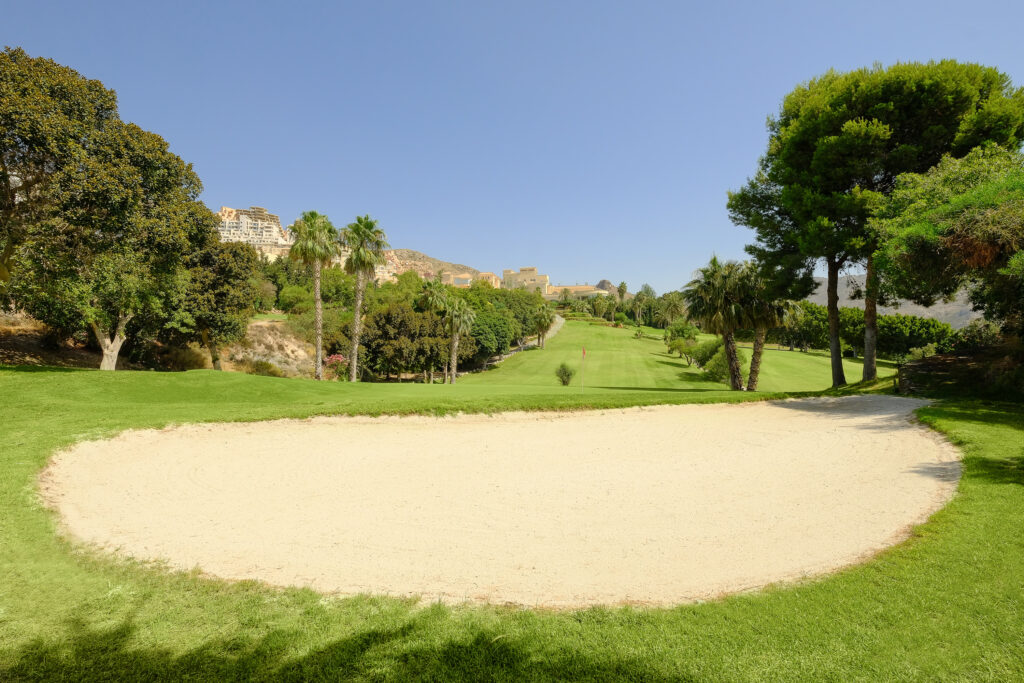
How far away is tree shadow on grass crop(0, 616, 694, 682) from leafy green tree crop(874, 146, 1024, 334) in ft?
49.4

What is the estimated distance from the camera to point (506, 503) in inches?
306

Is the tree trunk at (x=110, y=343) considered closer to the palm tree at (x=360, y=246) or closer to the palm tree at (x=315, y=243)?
the palm tree at (x=315, y=243)

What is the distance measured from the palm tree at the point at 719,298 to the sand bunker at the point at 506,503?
15.9 metres

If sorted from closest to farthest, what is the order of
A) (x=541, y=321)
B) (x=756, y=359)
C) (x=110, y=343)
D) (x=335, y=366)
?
(x=110, y=343), (x=756, y=359), (x=335, y=366), (x=541, y=321)

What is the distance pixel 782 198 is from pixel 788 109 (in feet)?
18.6

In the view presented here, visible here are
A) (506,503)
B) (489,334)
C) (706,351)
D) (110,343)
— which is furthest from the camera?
(489,334)

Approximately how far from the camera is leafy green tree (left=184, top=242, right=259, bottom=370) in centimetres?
3375

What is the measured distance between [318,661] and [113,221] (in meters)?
18.9

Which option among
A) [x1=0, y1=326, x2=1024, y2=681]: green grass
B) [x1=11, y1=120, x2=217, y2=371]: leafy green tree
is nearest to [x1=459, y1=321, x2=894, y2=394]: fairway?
[x1=11, y1=120, x2=217, y2=371]: leafy green tree

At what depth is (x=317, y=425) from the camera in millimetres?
12719

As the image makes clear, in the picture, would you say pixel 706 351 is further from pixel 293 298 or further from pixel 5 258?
pixel 293 298

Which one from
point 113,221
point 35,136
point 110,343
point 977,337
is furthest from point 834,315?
point 110,343

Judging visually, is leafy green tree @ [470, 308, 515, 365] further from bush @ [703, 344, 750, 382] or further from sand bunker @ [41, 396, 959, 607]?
sand bunker @ [41, 396, 959, 607]

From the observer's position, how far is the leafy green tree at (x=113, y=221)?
14508mm
